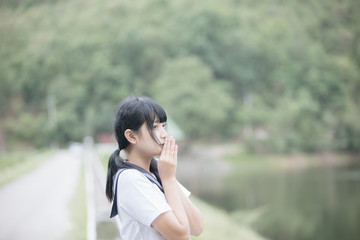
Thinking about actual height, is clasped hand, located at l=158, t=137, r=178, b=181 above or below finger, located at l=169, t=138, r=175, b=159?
below

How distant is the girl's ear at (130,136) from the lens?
1.41 m

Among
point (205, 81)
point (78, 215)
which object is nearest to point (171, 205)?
point (78, 215)

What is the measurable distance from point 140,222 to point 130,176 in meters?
0.15

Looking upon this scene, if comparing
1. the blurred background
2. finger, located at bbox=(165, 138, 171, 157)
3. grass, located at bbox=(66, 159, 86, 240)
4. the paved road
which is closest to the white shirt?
finger, located at bbox=(165, 138, 171, 157)

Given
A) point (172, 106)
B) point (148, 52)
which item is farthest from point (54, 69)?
point (172, 106)

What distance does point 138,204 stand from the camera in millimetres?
1287

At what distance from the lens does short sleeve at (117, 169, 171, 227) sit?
127cm

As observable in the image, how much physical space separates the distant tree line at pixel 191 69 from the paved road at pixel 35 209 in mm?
18066

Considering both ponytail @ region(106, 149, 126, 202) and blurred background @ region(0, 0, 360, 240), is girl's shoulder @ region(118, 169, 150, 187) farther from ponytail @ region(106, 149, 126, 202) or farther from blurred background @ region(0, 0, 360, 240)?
blurred background @ region(0, 0, 360, 240)

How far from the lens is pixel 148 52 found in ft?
129

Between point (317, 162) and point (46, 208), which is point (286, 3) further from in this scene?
point (46, 208)

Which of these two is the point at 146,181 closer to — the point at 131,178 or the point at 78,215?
the point at 131,178

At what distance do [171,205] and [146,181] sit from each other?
11 centimetres

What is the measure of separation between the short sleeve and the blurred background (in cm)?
1650
